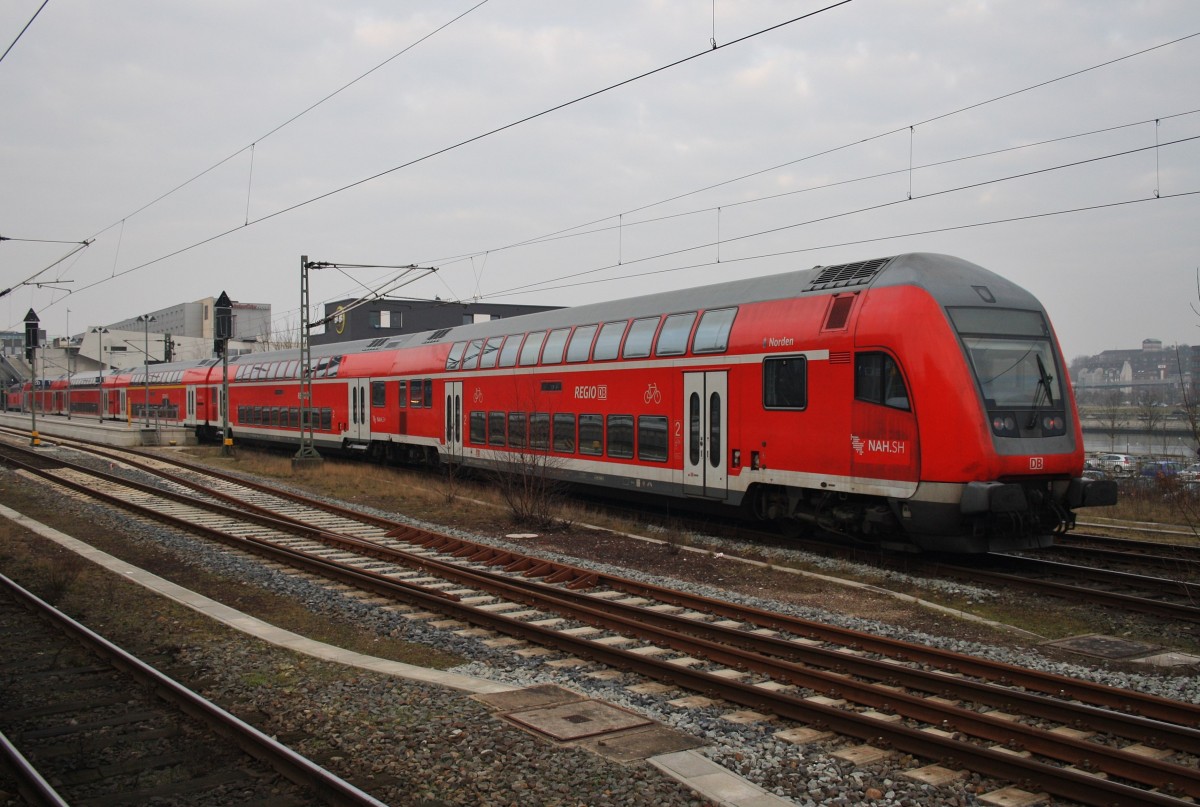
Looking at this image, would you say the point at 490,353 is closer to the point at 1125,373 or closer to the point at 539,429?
the point at 539,429

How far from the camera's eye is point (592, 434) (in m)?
18.5

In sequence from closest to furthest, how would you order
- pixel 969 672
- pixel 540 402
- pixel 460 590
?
1. pixel 969 672
2. pixel 460 590
3. pixel 540 402

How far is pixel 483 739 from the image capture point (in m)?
6.30

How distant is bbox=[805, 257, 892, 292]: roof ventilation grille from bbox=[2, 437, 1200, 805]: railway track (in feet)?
18.0

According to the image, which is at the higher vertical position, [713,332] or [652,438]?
[713,332]

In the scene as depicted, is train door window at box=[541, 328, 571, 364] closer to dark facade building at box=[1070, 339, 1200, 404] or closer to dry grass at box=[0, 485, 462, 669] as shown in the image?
dry grass at box=[0, 485, 462, 669]

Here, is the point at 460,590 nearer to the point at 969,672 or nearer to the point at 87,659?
the point at 87,659

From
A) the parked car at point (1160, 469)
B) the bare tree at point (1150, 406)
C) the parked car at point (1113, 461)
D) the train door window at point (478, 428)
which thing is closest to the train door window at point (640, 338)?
the train door window at point (478, 428)

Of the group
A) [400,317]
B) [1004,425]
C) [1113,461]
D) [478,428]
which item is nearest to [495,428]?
[478,428]

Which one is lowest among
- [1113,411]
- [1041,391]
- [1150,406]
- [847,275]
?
[1113,411]

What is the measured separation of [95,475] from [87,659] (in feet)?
66.2

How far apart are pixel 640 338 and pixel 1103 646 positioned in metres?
9.92

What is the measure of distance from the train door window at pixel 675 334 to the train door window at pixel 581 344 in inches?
91.2

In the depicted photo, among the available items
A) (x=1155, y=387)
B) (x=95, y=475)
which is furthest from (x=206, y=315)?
(x=1155, y=387)
